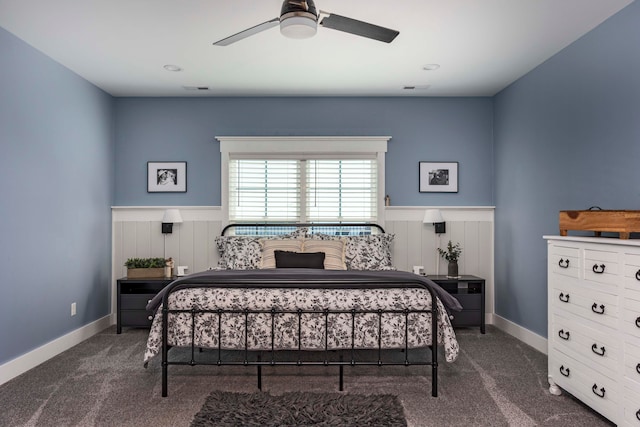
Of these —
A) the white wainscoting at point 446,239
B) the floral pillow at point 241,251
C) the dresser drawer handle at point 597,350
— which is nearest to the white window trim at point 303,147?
the white wainscoting at point 446,239

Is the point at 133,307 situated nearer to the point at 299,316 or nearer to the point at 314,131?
the point at 299,316

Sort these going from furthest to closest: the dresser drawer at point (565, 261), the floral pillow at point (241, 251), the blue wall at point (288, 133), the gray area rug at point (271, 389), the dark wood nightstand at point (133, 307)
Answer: the dark wood nightstand at point (133, 307) < the floral pillow at point (241, 251) < the blue wall at point (288, 133) < the dresser drawer at point (565, 261) < the gray area rug at point (271, 389)

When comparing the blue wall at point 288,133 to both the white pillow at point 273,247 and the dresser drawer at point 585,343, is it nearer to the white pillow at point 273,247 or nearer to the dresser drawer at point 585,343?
the dresser drawer at point 585,343

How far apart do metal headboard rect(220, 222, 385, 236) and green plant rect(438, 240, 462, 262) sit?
778 mm

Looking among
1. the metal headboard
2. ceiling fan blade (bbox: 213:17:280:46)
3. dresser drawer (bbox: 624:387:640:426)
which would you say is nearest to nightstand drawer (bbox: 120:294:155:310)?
the metal headboard

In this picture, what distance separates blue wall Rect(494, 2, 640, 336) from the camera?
9.78 ft

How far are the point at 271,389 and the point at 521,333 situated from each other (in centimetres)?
281

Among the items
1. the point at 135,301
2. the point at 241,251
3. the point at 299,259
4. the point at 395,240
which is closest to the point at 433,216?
the point at 395,240

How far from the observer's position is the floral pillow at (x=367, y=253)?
14.7 ft

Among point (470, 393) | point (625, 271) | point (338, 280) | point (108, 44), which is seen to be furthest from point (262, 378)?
point (108, 44)

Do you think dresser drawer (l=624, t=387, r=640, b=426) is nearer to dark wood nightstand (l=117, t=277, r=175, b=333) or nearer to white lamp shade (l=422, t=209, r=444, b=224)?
white lamp shade (l=422, t=209, r=444, b=224)

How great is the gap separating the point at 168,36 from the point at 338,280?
242cm

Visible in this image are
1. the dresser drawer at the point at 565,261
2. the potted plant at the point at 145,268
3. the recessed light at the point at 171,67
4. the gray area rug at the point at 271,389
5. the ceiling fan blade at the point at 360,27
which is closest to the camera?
the ceiling fan blade at the point at 360,27

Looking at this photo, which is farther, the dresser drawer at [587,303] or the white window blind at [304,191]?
the white window blind at [304,191]
